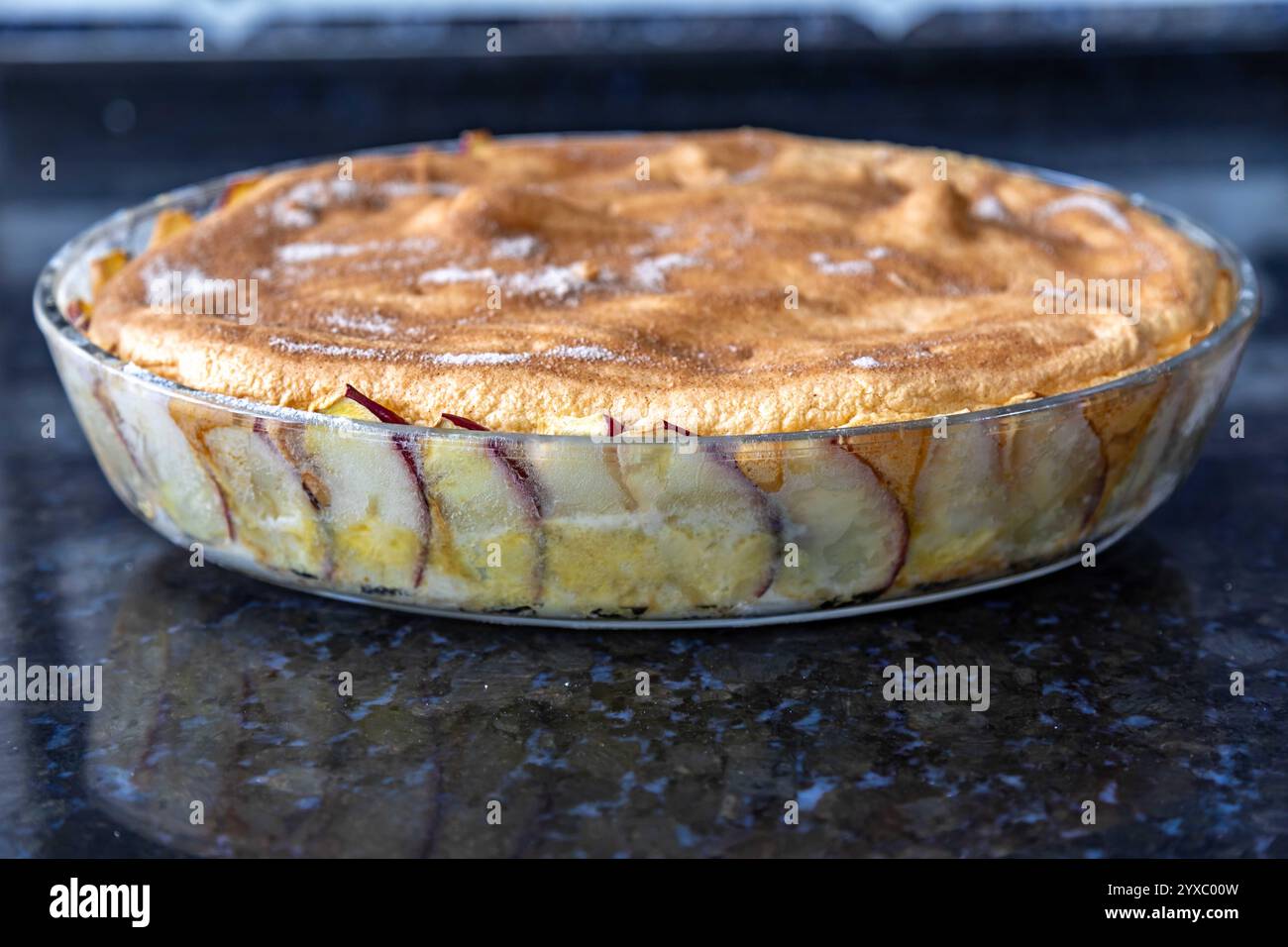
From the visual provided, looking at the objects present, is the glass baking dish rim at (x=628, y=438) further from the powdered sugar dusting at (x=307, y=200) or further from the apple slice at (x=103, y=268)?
the powdered sugar dusting at (x=307, y=200)

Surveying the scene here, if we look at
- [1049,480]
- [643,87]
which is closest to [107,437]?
[1049,480]

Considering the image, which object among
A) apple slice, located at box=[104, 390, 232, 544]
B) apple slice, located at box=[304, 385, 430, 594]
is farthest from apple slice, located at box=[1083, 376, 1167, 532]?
apple slice, located at box=[104, 390, 232, 544]

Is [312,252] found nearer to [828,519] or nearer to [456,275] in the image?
[456,275]

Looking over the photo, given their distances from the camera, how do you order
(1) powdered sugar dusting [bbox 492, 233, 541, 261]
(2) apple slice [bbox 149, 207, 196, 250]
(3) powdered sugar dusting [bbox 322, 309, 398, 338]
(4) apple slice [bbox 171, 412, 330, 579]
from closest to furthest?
(4) apple slice [bbox 171, 412, 330, 579] < (3) powdered sugar dusting [bbox 322, 309, 398, 338] < (1) powdered sugar dusting [bbox 492, 233, 541, 261] < (2) apple slice [bbox 149, 207, 196, 250]

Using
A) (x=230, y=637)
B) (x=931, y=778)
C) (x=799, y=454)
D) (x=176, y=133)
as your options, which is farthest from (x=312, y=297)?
(x=176, y=133)

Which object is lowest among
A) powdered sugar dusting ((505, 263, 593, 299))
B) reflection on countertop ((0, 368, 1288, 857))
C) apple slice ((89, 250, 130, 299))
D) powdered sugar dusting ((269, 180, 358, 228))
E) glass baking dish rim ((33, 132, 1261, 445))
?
reflection on countertop ((0, 368, 1288, 857))

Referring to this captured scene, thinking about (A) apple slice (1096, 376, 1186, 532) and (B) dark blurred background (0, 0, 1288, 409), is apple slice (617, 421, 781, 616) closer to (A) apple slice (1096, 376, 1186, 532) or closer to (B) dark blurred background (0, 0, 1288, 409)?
(A) apple slice (1096, 376, 1186, 532)

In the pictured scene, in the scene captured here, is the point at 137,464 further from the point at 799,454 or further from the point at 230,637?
the point at 799,454
